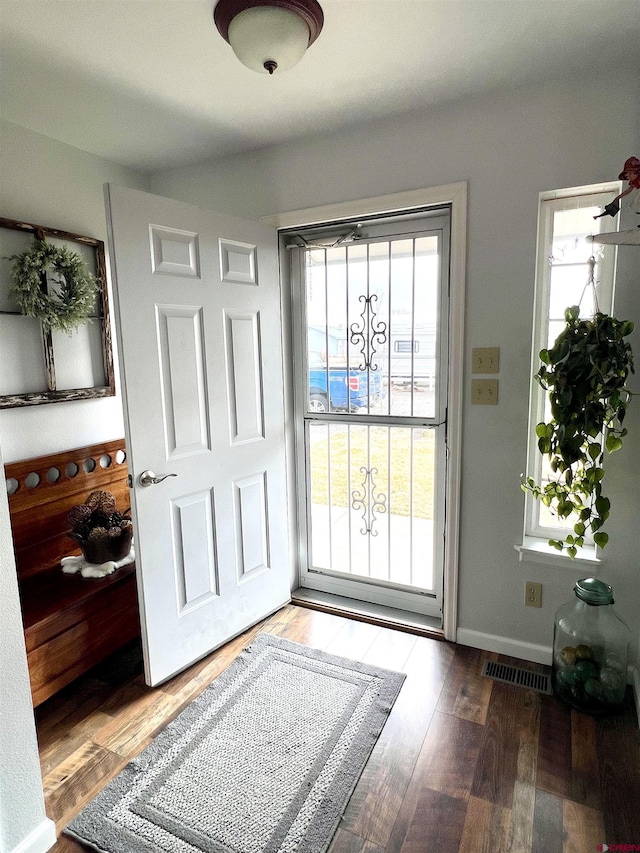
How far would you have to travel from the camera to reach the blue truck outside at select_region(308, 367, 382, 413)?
97.5 inches

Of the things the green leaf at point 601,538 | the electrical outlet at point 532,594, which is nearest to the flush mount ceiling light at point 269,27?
the green leaf at point 601,538

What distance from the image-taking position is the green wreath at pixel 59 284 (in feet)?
6.86

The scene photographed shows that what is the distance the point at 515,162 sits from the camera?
6.27 ft

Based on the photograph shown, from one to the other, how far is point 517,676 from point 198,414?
1.79 meters

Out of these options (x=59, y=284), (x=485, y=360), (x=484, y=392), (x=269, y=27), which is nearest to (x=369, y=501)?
(x=484, y=392)

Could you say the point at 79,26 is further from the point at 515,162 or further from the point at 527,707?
the point at 527,707

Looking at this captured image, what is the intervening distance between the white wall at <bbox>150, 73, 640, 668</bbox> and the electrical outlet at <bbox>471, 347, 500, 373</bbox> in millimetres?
30

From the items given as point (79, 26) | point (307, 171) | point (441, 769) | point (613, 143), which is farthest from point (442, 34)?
point (441, 769)

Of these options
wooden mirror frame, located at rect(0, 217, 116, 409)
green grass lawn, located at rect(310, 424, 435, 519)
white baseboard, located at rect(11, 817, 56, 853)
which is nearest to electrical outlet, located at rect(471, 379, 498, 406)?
green grass lawn, located at rect(310, 424, 435, 519)

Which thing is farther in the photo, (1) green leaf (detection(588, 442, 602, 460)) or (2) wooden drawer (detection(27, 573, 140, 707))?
(2) wooden drawer (detection(27, 573, 140, 707))

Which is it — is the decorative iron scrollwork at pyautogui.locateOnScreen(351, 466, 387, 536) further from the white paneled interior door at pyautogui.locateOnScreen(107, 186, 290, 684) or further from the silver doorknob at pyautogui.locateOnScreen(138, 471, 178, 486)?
the silver doorknob at pyautogui.locateOnScreen(138, 471, 178, 486)

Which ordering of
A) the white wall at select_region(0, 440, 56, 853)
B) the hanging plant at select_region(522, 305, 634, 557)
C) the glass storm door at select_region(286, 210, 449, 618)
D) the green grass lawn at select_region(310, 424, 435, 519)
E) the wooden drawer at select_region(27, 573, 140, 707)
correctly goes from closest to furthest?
1. the white wall at select_region(0, 440, 56, 853)
2. the hanging plant at select_region(522, 305, 634, 557)
3. the wooden drawer at select_region(27, 573, 140, 707)
4. the glass storm door at select_region(286, 210, 449, 618)
5. the green grass lawn at select_region(310, 424, 435, 519)

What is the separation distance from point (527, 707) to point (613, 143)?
2.16m

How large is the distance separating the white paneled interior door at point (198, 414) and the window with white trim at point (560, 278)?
48.3 inches
